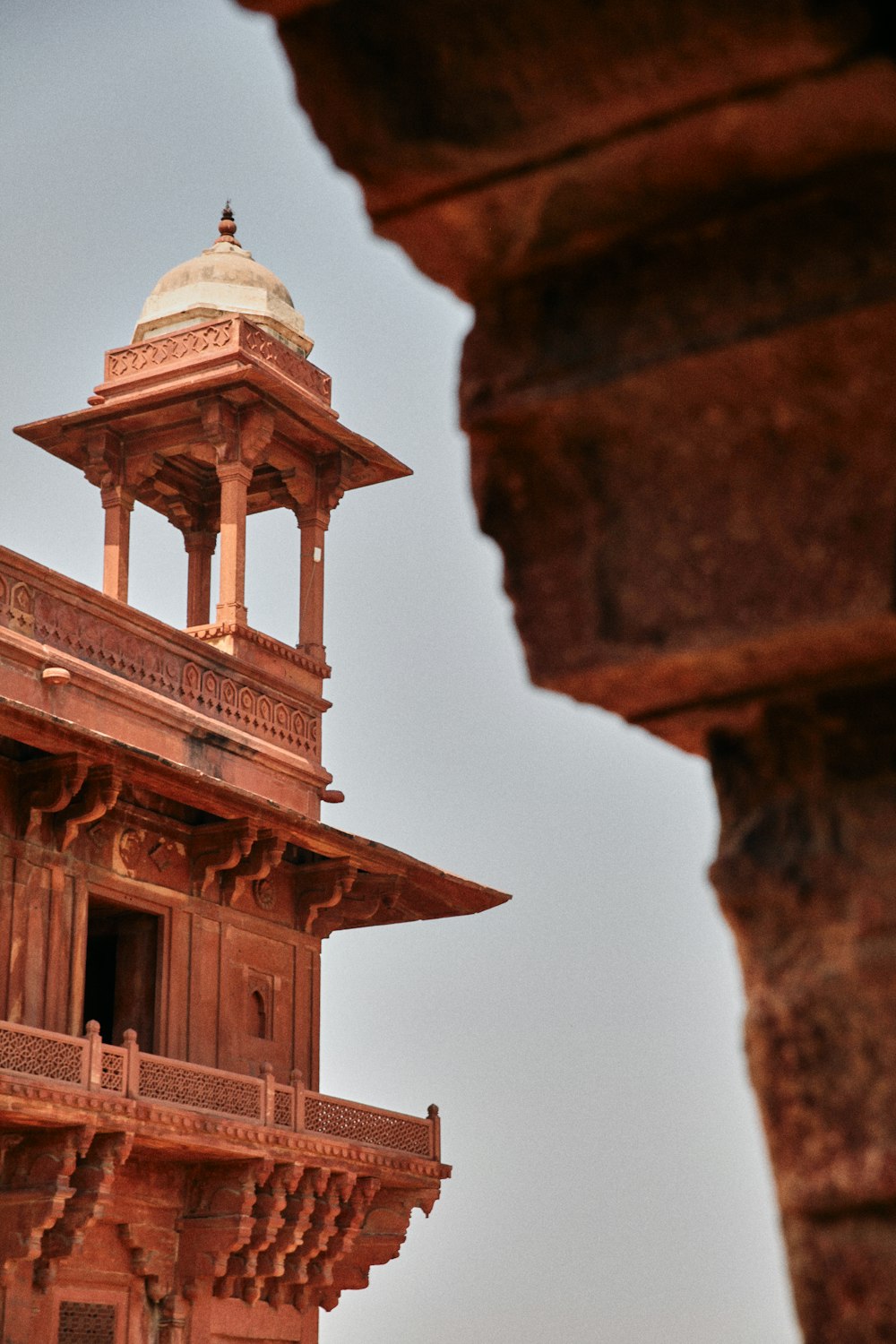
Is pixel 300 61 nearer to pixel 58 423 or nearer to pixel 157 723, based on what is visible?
pixel 157 723

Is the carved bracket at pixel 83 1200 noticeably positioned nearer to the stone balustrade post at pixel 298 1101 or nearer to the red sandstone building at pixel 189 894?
the red sandstone building at pixel 189 894

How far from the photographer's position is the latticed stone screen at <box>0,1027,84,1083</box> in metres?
11.0

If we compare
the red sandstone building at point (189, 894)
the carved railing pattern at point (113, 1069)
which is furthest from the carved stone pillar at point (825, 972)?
the carved railing pattern at point (113, 1069)

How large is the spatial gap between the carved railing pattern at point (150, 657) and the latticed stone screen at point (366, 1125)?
2.85m

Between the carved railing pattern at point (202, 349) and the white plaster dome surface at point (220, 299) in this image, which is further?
the white plaster dome surface at point (220, 299)

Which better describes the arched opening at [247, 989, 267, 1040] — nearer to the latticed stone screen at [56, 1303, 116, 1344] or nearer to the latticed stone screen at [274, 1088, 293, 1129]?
the latticed stone screen at [274, 1088, 293, 1129]

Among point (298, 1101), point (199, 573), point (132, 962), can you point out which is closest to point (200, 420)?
point (199, 573)

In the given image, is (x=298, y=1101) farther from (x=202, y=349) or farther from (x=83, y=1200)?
(x=202, y=349)

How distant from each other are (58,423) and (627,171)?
13.9m

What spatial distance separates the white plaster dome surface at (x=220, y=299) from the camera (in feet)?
52.3

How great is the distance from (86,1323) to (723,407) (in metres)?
11.6

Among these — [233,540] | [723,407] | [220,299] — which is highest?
[220,299]

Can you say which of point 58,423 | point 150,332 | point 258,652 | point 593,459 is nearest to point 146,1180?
point 258,652

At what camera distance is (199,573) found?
54.5 ft
